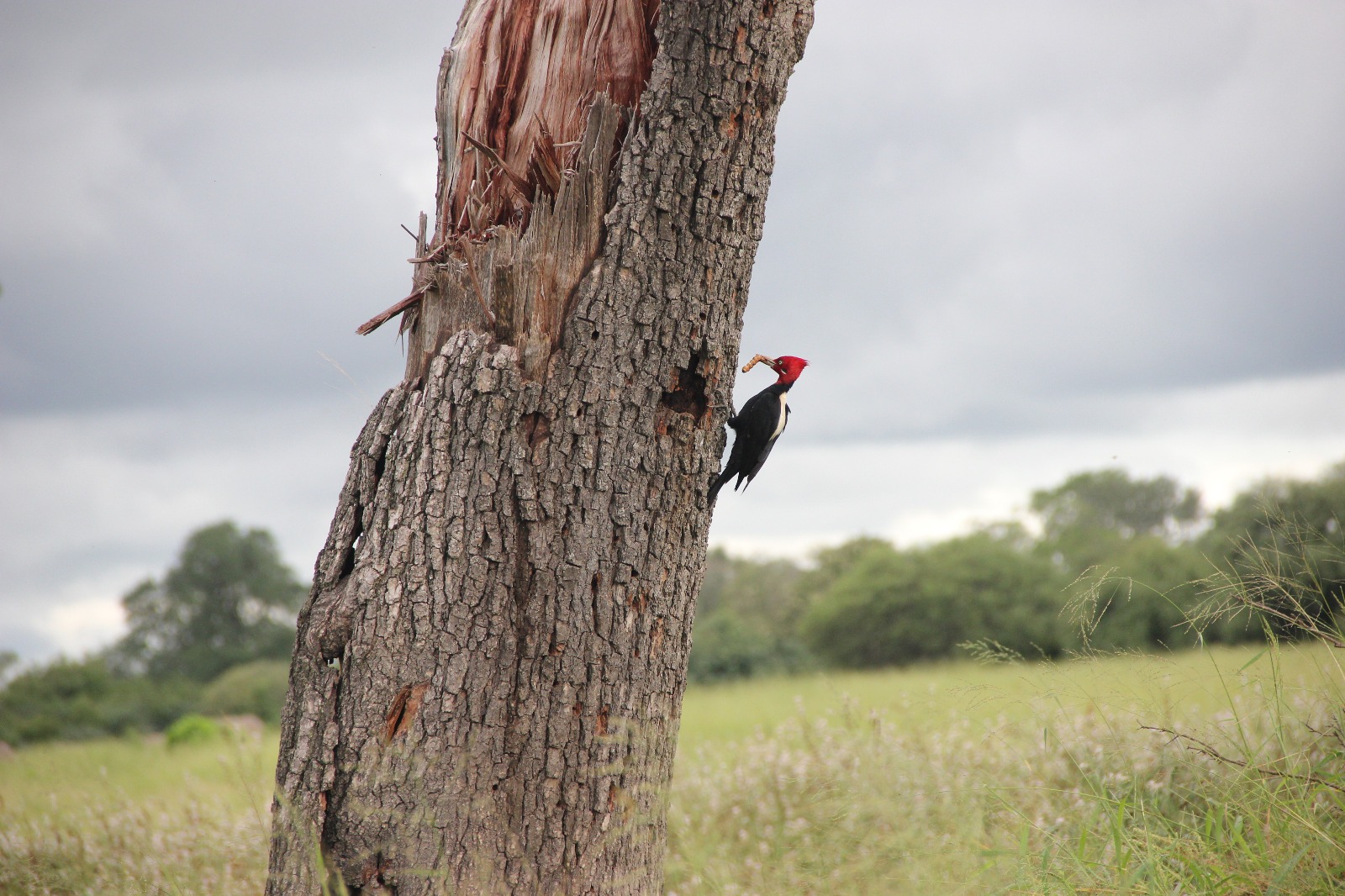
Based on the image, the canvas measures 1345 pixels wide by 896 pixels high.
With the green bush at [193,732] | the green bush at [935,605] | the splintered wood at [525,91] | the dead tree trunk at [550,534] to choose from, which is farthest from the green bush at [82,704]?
the splintered wood at [525,91]

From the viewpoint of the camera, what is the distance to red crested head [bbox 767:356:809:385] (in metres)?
3.64

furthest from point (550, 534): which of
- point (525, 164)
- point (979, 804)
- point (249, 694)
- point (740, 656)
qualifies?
point (249, 694)

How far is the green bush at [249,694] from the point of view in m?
17.6

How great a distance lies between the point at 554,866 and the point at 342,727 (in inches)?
30.0

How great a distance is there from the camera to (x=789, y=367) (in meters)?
3.69

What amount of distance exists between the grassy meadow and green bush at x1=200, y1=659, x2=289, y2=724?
10839 millimetres

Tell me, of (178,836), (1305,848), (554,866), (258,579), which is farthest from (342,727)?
(258,579)

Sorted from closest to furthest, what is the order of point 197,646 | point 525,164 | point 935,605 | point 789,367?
point 525,164, point 789,367, point 935,605, point 197,646

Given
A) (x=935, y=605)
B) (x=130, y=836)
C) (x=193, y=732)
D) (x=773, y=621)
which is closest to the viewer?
(x=130, y=836)

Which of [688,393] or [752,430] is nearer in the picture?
[688,393]

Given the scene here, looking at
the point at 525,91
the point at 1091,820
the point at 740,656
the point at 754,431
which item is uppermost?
the point at 525,91

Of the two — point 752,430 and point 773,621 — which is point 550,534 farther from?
point 773,621

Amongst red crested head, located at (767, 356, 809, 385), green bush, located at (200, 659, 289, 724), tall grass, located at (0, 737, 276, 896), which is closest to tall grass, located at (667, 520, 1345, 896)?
red crested head, located at (767, 356, 809, 385)

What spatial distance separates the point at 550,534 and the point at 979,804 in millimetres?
1660
